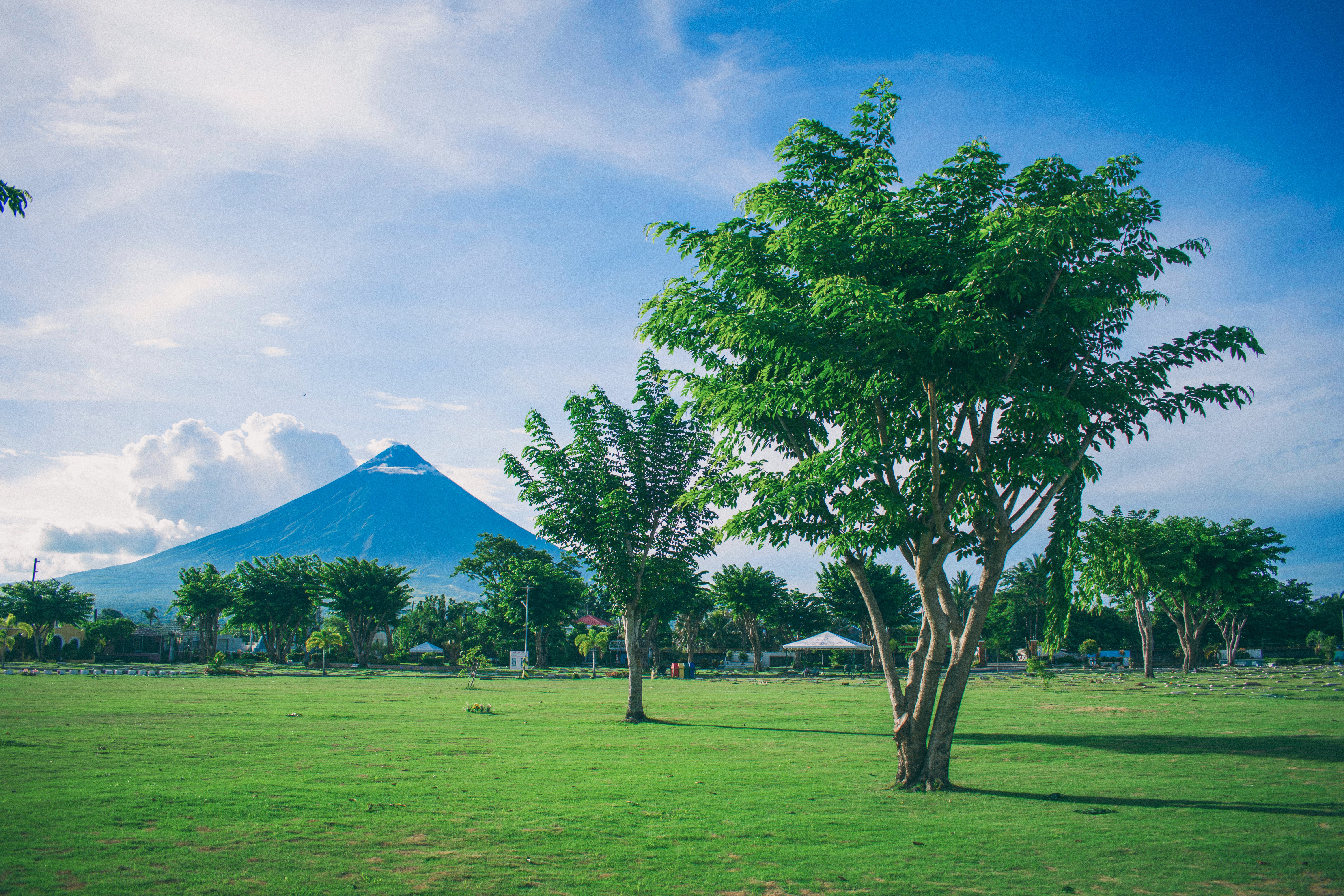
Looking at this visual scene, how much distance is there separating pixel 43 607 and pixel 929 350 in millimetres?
92057

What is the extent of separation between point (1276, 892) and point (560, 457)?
19.2 metres

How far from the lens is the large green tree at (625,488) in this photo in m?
23.7

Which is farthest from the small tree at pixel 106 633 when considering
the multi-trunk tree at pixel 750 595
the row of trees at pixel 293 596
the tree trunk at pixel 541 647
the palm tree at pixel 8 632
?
the multi-trunk tree at pixel 750 595

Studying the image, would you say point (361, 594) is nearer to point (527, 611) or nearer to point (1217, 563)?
point (527, 611)

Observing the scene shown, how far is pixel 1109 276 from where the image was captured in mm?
11016

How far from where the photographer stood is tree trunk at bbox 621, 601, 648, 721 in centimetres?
2336

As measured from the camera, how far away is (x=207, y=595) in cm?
7800

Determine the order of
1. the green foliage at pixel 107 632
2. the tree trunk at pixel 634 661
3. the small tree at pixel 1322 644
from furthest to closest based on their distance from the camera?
1. the green foliage at pixel 107 632
2. the small tree at pixel 1322 644
3. the tree trunk at pixel 634 661

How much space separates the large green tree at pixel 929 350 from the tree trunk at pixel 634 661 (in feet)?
38.6

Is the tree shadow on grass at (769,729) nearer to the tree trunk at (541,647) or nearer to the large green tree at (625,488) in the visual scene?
the large green tree at (625,488)

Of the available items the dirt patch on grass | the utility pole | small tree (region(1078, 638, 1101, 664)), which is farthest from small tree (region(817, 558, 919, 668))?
the dirt patch on grass

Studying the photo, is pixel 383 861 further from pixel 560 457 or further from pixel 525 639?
pixel 525 639

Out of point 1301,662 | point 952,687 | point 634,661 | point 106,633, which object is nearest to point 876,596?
point 1301,662

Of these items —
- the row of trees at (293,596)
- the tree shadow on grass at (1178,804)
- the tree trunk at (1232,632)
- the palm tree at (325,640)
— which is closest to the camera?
the tree shadow on grass at (1178,804)
